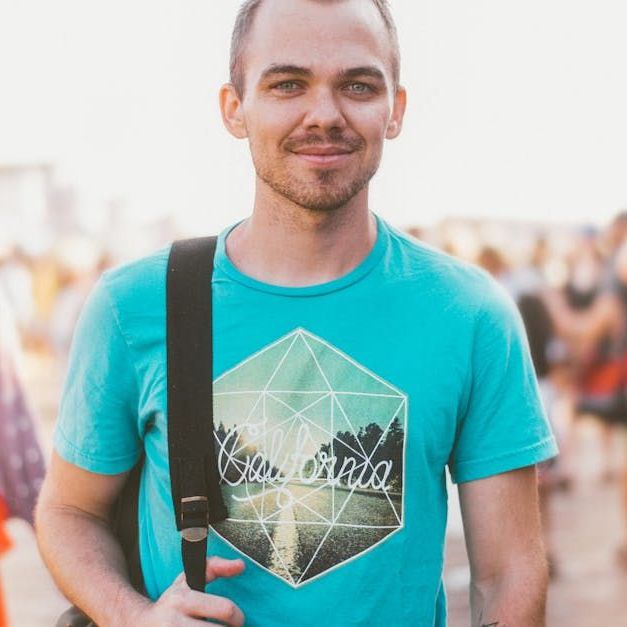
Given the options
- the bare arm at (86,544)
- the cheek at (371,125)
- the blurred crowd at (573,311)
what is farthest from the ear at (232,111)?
the blurred crowd at (573,311)

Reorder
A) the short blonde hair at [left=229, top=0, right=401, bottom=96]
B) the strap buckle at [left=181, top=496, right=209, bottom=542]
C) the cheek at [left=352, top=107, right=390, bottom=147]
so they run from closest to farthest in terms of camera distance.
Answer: the strap buckle at [left=181, top=496, right=209, bottom=542] < the cheek at [left=352, top=107, right=390, bottom=147] < the short blonde hair at [left=229, top=0, right=401, bottom=96]

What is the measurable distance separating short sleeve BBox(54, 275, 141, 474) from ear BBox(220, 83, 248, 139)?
387 millimetres

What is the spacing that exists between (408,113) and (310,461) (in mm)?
3370

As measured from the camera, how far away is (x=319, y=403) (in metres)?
1.74

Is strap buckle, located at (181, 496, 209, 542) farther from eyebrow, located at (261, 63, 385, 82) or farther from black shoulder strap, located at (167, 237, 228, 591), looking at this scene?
eyebrow, located at (261, 63, 385, 82)

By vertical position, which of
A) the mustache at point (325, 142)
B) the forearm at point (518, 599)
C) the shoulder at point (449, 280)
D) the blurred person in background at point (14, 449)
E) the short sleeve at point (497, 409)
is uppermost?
the mustache at point (325, 142)

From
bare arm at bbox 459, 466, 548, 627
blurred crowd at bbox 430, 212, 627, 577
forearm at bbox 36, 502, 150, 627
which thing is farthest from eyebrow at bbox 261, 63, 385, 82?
blurred crowd at bbox 430, 212, 627, 577

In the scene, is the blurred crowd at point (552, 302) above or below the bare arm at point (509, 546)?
below

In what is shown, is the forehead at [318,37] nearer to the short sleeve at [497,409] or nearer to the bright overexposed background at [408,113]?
the short sleeve at [497,409]

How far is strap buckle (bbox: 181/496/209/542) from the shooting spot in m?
1.69

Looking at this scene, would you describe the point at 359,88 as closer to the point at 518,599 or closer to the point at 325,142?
the point at 325,142

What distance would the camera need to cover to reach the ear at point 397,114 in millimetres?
1940

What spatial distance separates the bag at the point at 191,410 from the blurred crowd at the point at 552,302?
120 inches

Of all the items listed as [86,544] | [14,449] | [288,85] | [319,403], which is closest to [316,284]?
[319,403]
